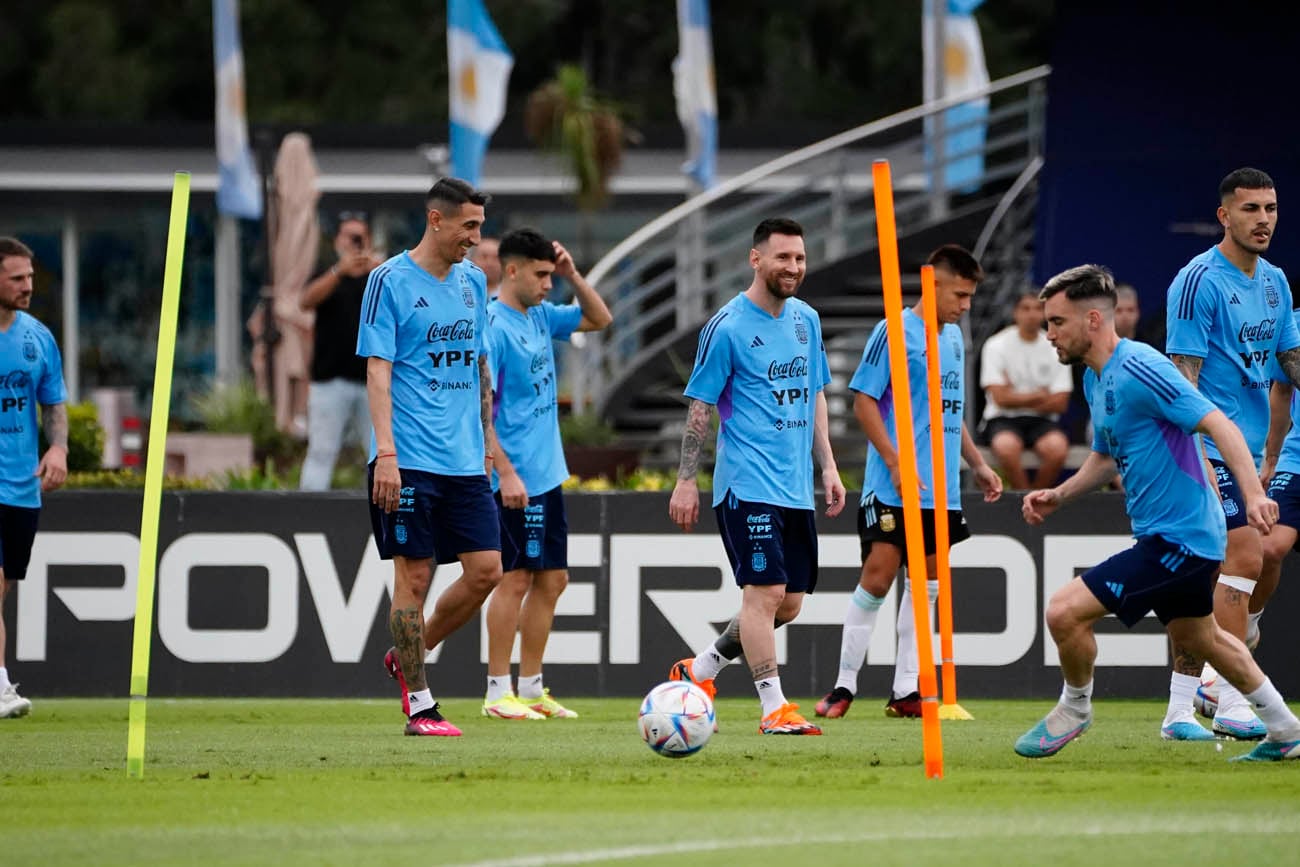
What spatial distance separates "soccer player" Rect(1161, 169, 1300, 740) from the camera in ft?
31.4

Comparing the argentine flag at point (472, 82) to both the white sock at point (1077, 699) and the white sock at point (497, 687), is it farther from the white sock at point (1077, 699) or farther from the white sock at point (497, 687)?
the white sock at point (1077, 699)

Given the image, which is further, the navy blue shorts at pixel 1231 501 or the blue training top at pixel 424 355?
the blue training top at pixel 424 355

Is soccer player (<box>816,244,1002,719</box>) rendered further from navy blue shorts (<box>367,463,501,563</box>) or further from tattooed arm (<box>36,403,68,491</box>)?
tattooed arm (<box>36,403,68,491</box>)

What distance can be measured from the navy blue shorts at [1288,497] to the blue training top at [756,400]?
2173 millimetres

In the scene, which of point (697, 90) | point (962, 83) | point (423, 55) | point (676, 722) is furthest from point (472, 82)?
point (423, 55)

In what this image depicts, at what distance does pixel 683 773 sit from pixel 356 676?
19.0 feet

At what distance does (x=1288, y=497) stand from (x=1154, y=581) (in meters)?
2.21

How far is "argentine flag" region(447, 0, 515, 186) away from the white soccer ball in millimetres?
13789

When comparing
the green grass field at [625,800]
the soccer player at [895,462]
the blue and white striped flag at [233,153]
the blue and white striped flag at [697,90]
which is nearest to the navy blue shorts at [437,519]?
the green grass field at [625,800]

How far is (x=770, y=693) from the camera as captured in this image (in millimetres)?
9766

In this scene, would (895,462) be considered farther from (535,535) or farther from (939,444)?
(535,535)

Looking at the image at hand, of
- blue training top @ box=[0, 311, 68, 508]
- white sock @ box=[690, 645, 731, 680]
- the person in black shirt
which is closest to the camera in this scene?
white sock @ box=[690, 645, 731, 680]

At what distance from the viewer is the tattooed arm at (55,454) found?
38.2 ft

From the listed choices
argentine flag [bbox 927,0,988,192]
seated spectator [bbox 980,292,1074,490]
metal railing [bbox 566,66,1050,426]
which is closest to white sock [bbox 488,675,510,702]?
seated spectator [bbox 980,292,1074,490]
